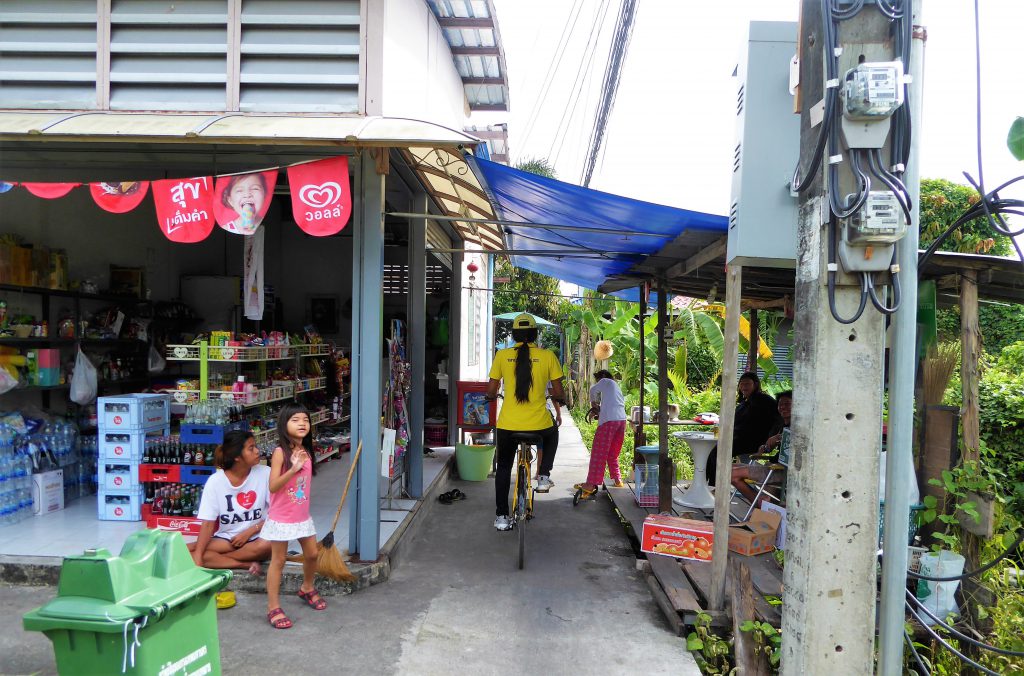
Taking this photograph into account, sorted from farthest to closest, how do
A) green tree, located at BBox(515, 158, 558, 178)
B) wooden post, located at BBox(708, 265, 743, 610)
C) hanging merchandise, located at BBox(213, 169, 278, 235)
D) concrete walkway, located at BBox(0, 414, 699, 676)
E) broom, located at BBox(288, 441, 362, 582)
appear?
1. green tree, located at BBox(515, 158, 558, 178)
2. hanging merchandise, located at BBox(213, 169, 278, 235)
3. broom, located at BBox(288, 441, 362, 582)
4. wooden post, located at BBox(708, 265, 743, 610)
5. concrete walkway, located at BBox(0, 414, 699, 676)

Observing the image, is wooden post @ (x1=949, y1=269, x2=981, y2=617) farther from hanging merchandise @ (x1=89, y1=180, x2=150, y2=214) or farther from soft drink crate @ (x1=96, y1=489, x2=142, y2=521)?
soft drink crate @ (x1=96, y1=489, x2=142, y2=521)

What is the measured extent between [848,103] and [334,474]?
7316 mm

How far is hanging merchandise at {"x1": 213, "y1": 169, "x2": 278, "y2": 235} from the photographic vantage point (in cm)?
476

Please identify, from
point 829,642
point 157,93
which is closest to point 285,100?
point 157,93

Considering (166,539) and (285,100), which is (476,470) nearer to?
(285,100)

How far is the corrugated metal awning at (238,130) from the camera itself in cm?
450

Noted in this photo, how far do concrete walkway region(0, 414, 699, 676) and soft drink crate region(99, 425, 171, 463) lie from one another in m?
1.36

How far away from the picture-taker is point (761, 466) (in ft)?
23.6

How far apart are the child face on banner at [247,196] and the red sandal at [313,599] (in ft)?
A: 8.54

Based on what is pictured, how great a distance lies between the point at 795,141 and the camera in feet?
11.8

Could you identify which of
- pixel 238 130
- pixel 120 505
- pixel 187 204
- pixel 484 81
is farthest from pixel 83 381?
pixel 484 81

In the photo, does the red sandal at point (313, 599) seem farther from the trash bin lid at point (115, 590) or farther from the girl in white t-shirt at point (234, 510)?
the trash bin lid at point (115, 590)

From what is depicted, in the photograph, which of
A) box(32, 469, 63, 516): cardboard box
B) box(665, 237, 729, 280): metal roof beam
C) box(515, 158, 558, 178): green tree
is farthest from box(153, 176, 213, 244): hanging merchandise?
box(515, 158, 558, 178): green tree

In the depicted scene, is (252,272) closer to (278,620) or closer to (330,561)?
(330,561)
